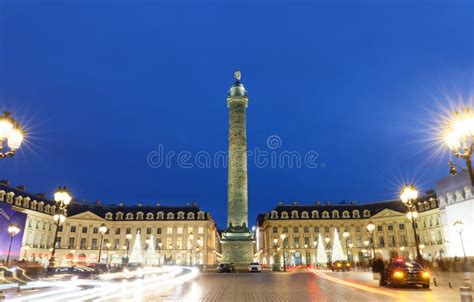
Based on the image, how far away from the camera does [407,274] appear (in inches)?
593

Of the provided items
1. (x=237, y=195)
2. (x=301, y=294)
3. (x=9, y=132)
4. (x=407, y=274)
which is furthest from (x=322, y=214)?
(x=9, y=132)

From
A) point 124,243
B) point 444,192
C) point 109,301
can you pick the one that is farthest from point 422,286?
point 124,243

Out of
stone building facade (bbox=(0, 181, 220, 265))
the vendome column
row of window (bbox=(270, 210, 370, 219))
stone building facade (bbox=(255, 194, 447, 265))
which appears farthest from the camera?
row of window (bbox=(270, 210, 370, 219))

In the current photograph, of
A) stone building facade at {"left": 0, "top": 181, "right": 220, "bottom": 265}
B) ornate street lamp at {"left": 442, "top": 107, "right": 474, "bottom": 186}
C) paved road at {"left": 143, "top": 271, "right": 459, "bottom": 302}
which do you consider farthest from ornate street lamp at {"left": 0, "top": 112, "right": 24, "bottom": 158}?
stone building facade at {"left": 0, "top": 181, "right": 220, "bottom": 265}

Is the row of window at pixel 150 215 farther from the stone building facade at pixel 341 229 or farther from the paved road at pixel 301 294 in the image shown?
the paved road at pixel 301 294

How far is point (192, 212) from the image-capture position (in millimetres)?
75812

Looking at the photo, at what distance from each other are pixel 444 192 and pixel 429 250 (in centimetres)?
1636

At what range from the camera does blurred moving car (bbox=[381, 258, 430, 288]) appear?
14.9 m

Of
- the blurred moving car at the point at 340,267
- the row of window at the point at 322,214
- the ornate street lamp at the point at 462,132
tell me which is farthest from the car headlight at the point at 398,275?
the row of window at the point at 322,214

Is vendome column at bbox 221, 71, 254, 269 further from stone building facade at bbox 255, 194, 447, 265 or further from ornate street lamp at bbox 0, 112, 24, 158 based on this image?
ornate street lamp at bbox 0, 112, 24, 158

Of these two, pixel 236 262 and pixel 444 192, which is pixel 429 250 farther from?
pixel 236 262

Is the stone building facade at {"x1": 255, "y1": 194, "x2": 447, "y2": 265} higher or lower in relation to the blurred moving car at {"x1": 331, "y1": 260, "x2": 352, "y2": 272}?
higher

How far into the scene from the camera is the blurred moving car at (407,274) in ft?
48.8

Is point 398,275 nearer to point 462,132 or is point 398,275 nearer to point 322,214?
point 462,132
